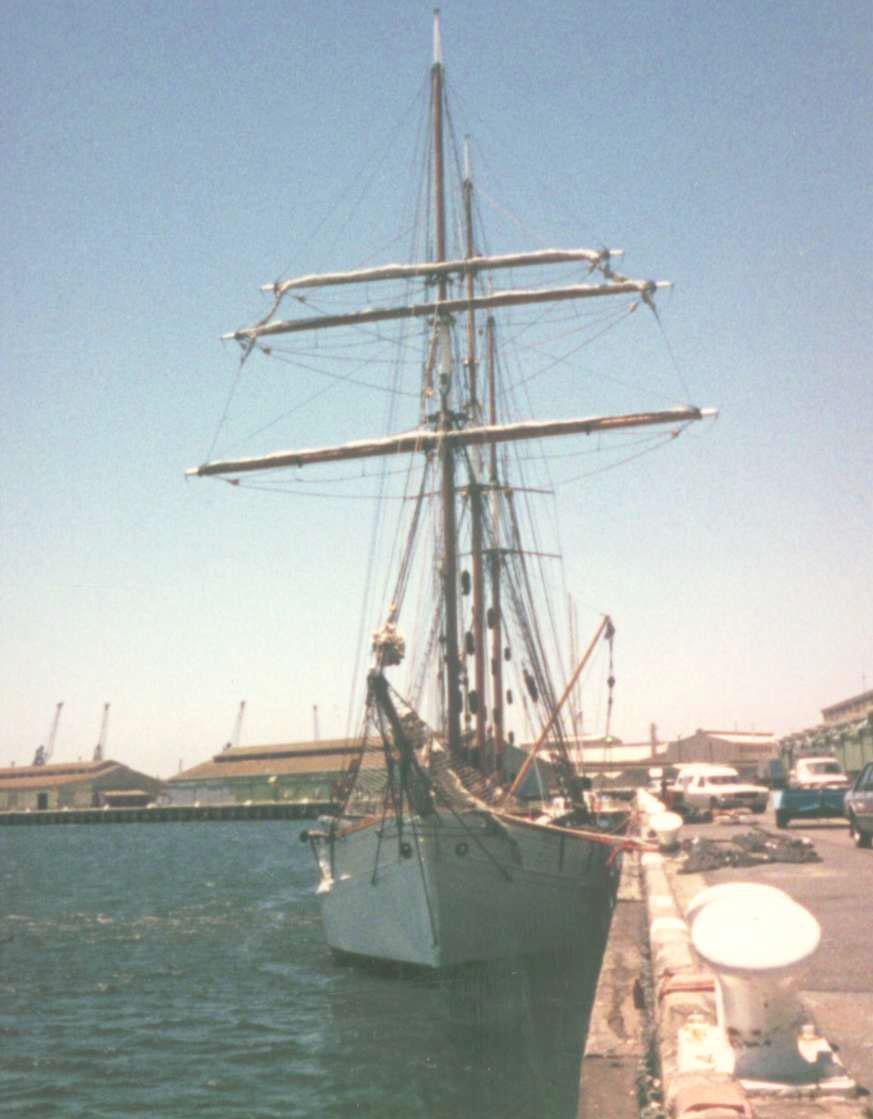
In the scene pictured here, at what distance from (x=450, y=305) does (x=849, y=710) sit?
2384 inches

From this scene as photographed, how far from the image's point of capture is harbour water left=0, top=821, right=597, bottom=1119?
13445 millimetres

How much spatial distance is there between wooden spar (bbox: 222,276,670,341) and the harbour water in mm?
16312

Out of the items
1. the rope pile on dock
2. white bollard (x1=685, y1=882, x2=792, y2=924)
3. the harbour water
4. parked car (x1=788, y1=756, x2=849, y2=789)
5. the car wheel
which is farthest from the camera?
parked car (x1=788, y1=756, x2=849, y2=789)

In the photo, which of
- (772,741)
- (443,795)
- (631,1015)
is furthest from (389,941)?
(772,741)

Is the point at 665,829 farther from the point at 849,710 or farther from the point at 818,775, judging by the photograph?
the point at 849,710

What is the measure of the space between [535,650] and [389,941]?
10.0 meters

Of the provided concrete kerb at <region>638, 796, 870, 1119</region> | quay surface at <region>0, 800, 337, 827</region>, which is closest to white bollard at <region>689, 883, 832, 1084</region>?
concrete kerb at <region>638, 796, 870, 1119</region>

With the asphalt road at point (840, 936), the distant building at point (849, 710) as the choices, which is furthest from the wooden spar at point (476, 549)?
the distant building at point (849, 710)

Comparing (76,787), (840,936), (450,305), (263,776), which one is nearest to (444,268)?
(450,305)

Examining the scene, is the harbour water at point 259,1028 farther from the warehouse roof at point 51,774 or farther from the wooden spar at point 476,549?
the warehouse roof at point 51,774

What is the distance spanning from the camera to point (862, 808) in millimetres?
19406

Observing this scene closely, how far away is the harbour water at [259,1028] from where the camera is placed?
13.4 meters

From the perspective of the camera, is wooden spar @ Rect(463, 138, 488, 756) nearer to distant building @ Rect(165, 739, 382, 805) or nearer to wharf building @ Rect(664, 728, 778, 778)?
wharf building @ Rect(664, 728, 778, 778)

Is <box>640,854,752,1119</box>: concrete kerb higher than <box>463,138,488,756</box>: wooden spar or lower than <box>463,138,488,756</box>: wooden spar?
lower
